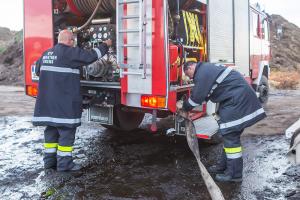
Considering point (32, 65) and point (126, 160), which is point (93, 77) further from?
point (126, 160)

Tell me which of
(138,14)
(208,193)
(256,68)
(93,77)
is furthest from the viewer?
(256,68)

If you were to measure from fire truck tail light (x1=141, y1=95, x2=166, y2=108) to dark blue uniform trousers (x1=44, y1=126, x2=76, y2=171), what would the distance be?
0.93 meters

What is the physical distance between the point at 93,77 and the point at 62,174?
1.57 meters

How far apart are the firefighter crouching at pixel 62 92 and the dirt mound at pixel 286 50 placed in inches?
787

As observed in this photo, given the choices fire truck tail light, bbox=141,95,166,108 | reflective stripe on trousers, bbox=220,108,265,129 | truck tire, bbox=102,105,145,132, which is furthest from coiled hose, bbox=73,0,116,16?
reflective stripe on trousers, bbox=220,108,265,129

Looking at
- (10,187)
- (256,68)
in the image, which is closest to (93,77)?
(10,187)

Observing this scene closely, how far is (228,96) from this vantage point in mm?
4164

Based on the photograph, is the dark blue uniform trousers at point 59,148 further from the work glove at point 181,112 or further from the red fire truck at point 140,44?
the work glove at point 181,112

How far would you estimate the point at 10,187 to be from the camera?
3.95 meters

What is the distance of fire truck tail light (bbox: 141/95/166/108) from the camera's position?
4.38 m

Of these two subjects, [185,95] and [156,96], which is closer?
[156,96]

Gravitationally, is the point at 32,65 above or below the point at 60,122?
above

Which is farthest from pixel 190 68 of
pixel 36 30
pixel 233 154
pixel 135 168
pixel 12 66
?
pixel 12 66

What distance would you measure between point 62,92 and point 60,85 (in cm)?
9
